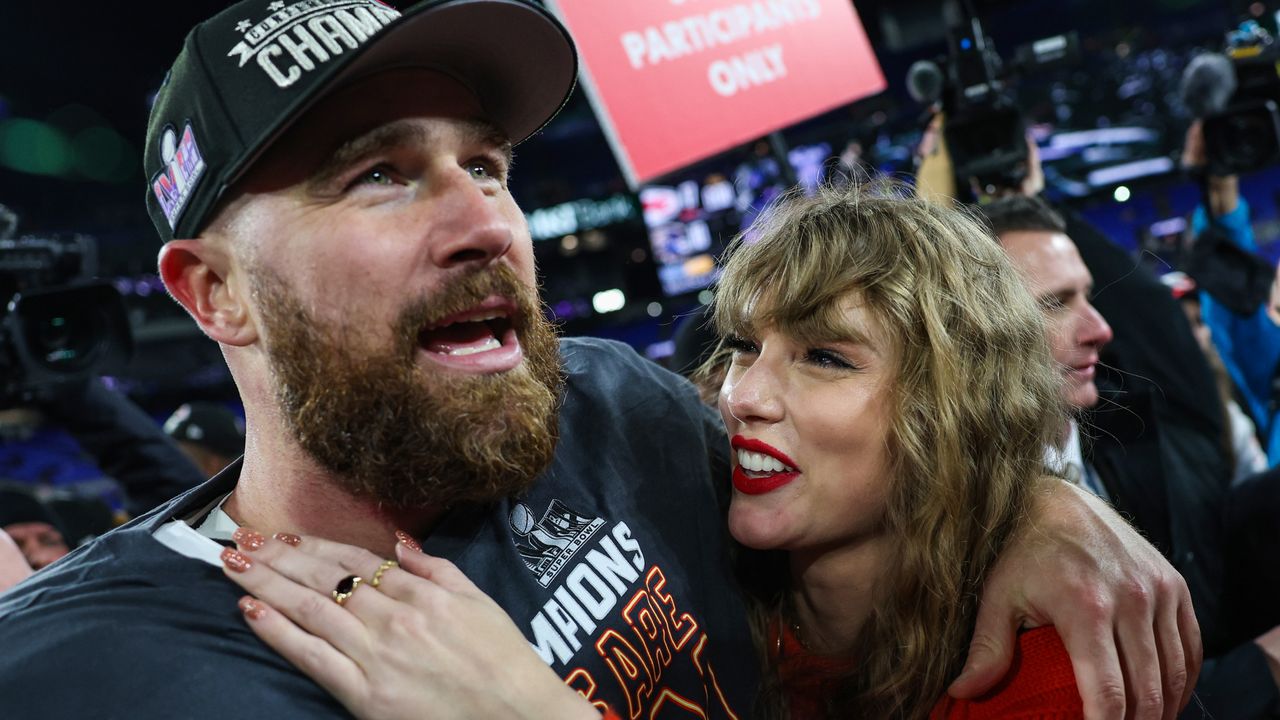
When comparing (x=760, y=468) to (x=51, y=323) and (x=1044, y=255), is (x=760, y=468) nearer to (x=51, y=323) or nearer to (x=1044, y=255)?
(x=1044, y=255)

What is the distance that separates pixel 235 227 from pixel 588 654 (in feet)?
2.35

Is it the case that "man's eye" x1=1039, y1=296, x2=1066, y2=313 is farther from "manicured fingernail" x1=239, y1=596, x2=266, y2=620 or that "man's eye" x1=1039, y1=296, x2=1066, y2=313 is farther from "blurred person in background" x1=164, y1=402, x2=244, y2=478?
"blurred person in background" x1=164, y1=402, x2=244, y2=478

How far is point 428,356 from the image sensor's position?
1212mm

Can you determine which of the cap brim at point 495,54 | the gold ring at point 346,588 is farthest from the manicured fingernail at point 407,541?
the cap brim at point 495,54

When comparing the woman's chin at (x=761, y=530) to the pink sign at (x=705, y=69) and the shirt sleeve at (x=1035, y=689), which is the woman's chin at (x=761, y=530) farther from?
the pink sign at (x=705, y=69)

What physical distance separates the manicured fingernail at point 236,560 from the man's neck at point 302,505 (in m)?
0.14

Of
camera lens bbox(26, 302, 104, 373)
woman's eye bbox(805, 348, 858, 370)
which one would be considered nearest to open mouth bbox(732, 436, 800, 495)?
woman's eye bbox(805, 348, 858, 370)

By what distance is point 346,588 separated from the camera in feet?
3.63

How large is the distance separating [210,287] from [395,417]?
0.33 meters

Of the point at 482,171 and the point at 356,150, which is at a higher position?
the point at 356,150

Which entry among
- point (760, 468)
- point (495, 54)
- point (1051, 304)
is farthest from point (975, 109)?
point (495, 54)

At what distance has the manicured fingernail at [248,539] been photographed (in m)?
1.14

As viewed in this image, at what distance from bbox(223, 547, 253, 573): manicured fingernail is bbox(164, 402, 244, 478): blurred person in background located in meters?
2.79

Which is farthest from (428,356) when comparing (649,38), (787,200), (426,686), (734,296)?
(649,38)
